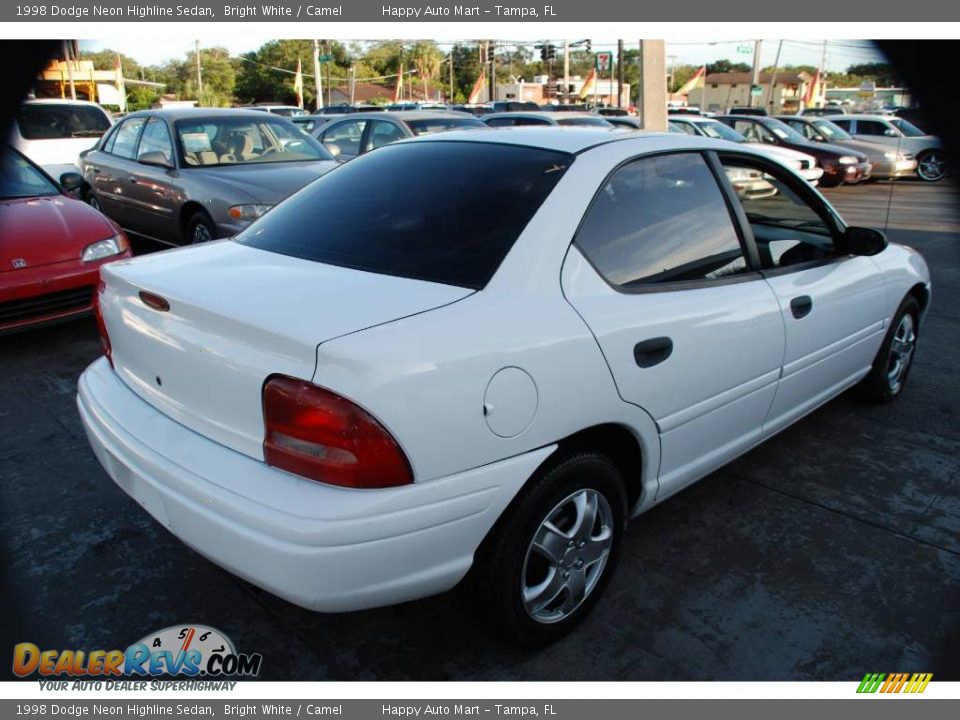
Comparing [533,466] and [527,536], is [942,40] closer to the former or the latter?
[533,466]

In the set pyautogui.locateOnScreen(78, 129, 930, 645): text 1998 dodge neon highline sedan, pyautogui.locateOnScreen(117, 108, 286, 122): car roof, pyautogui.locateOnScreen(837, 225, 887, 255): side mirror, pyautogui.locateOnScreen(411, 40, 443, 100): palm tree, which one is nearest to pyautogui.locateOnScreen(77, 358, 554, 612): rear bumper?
pyautogui.locateOnScreen(78, 129, 930, 645): text 1998 dodge neon highline sedan

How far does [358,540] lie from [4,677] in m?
1.30

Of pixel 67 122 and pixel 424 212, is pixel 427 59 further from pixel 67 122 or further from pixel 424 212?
pixel 424 212

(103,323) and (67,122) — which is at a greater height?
(67,122)

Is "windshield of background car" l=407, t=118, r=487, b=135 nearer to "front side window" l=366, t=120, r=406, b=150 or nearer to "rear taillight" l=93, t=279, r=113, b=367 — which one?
"front side window" l=366, t=120, r=406, b=150

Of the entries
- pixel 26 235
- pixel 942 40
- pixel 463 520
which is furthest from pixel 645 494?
pixel 26 235

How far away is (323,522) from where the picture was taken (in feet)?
6.02

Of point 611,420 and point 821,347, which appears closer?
point 611,420

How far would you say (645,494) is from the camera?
2637 mm

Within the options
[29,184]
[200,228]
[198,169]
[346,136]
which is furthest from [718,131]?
[29,184]

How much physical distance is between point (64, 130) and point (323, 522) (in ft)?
36.5

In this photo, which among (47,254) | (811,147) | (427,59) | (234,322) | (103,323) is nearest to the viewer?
(234,322)

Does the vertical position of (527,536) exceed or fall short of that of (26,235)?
it falls short

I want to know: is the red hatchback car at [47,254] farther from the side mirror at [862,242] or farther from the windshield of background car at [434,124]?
the windshield of background car at [434,124]
